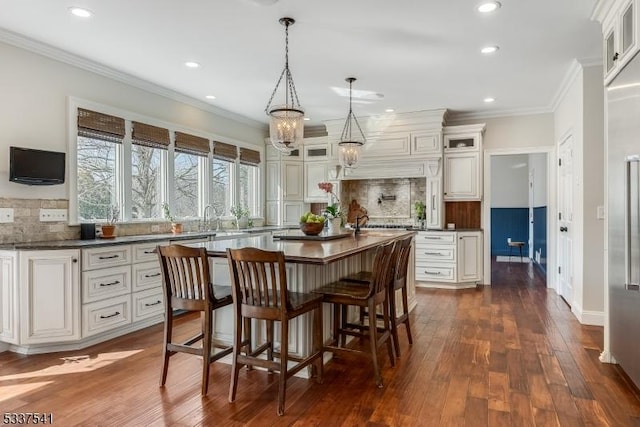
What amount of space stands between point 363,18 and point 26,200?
11.1 feet

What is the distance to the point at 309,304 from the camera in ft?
8.64

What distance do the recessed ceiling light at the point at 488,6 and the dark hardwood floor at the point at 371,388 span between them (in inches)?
108

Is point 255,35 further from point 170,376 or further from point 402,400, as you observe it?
point 402,400

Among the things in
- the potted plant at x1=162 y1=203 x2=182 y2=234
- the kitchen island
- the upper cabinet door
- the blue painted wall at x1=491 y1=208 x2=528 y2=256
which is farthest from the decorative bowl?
the blue painted wall at x1=491 y1=208 x2=528 y2=256

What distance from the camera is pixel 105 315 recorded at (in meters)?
3.79

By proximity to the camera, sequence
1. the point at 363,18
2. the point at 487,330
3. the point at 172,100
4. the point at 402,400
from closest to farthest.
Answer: the point at 402,400, the point at 363,18, the point at 487,330, the point at 172,100

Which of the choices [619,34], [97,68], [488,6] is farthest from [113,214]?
[619,34]

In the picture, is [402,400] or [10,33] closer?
[402,400]

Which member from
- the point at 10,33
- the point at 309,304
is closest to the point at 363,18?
the point at 309,304

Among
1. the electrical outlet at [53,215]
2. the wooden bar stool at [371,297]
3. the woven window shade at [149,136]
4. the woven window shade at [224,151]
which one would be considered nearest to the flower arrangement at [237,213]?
the woven window shade at [224,151]

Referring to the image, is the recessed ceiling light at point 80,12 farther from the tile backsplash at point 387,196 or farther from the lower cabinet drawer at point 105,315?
the tile backsplash at point 387,196

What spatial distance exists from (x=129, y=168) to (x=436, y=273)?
4567mm

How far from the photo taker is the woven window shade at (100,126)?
4207mm

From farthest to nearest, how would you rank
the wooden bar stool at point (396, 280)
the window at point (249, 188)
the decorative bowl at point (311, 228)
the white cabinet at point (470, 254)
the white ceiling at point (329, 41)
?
1. the window at point (249, 188)
2. the white cabinet at point (470, 254)
3. the decorative bowl at point (311, 228)
4. the wooden bar stool at point (396, 280)
5. the white ceiling at point (329, 41)
